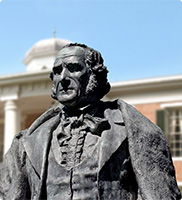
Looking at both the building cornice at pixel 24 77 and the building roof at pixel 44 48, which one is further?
the building roof at pixel 44 48

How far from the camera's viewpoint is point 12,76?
23094mm

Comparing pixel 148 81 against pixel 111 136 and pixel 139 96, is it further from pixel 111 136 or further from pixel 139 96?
pixel 111 136

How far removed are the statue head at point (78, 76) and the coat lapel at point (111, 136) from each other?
158mm

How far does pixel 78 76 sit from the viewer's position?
3812 millimetres

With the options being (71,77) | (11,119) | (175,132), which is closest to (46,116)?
(71,77)

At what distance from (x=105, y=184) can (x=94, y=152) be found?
229 millimetres

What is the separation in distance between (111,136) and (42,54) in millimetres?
28232

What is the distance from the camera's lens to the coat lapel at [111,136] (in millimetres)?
3596

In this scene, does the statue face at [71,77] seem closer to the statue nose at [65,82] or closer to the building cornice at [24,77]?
the statue nose at [65,82]

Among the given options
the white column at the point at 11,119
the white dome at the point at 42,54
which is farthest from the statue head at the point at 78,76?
the white dome at the point at 42,54

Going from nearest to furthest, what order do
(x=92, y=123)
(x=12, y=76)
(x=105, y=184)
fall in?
(x=105, y=184), (x=92, y=123), (x=12, y=76)

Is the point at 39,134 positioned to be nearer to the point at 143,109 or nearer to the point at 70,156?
the point at 70,156

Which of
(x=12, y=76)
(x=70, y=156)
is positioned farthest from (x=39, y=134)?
(x=12, y=76)

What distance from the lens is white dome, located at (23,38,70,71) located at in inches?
1232
